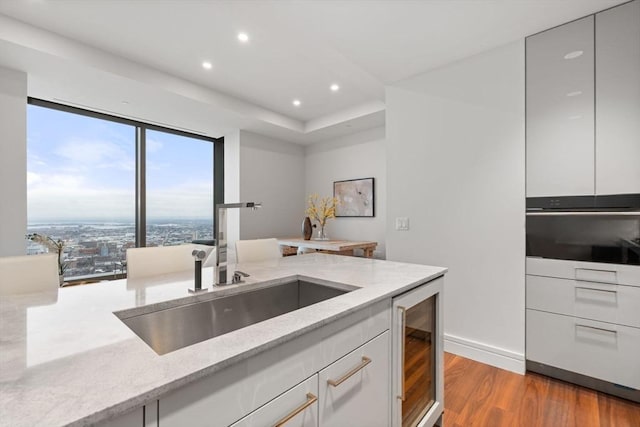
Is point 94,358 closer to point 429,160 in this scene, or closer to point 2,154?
point 429,160

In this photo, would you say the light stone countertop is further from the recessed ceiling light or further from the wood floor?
the recessed ceiling light

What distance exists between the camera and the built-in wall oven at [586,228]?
1915 mm

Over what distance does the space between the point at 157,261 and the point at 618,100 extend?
3144 mm

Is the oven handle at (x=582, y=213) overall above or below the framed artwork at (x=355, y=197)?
below

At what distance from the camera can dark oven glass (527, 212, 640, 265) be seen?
1.92m

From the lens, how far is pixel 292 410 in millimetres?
817

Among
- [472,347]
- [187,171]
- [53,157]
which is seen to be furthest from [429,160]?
[53,157]

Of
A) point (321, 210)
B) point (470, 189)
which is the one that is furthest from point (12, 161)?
point (470, 189)

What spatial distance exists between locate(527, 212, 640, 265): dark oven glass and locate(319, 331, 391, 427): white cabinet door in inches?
68.7

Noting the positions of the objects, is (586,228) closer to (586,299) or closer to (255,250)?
(586,299)

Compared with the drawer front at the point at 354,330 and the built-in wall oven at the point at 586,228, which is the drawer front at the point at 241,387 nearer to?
the drawer front at the point at 354,330

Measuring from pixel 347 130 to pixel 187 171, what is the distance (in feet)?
8.64

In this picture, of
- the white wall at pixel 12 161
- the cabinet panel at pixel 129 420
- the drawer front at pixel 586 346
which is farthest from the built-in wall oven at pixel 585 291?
the white wall at pixel 12 161

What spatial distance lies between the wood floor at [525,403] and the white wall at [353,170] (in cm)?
233
